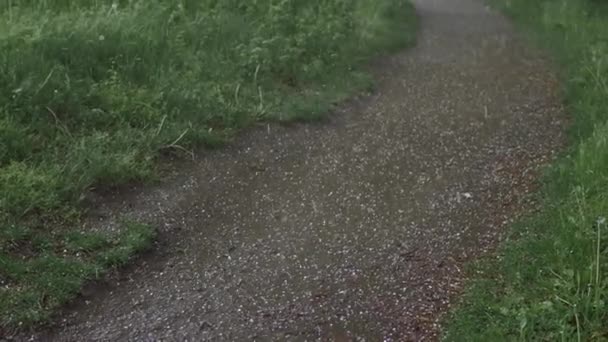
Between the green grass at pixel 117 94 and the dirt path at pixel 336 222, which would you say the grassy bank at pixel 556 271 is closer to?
the dirt path at pixel 336 222

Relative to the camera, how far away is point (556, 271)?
434 cm

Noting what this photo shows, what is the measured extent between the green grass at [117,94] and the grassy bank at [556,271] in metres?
2.17

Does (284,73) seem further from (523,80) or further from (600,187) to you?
(600,187)

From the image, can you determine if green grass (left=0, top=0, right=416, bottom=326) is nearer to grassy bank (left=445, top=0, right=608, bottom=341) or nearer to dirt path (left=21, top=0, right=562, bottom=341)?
dirt path (left=21, top=0, right=562, bottom=341)

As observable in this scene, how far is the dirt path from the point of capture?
4.37 metres

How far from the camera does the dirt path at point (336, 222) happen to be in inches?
172

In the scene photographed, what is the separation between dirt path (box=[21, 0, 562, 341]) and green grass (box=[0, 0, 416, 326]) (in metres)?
0.28

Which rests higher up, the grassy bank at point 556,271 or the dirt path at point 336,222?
the grassy bank at point 556,271

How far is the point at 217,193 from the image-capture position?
5852mm

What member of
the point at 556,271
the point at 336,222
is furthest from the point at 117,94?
the point at 556,271

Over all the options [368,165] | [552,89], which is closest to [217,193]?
[368,165]

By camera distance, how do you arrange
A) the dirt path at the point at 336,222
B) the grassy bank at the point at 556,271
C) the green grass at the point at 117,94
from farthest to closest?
the green grass at the point at 117,94 → the dirt path at the point at 336,222 → the grassy bank at the point at 556,271

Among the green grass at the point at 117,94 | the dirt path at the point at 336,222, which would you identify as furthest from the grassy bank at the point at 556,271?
the green grass at the point at 117,94

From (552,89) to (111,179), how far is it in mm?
5429
